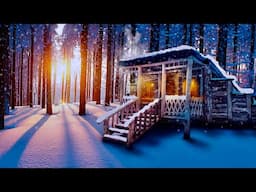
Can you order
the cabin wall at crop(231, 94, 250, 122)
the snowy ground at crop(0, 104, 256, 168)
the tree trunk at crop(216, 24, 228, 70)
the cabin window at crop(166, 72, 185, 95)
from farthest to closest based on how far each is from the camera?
1. the cabin window at crop(166, 72, 185, 95)
2. the tree trunk at crop(216, 24, 228, 70)
3. the cabin wall at crop(231, 94, 250, 122)
4. the snowy ground at crop(0, 104, 256, 168)

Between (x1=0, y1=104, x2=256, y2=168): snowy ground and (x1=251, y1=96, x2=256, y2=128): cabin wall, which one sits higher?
(x1=251, y1=96, x2=256, y2=128): cabin wall

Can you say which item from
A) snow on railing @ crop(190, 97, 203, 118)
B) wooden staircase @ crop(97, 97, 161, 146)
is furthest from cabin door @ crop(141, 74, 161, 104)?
snow on railing @ crop(190, 97, 203, 118)

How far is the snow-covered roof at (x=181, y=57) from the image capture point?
15.4ft

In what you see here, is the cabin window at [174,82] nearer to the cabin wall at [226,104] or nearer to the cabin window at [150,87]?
the cabin window at [150,87]

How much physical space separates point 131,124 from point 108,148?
78cm

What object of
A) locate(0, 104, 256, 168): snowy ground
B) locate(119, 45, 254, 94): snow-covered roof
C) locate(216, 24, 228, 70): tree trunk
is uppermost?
locate(216, 24, 228, 70): tree trunk

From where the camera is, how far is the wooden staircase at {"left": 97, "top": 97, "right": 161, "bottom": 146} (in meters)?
4.07

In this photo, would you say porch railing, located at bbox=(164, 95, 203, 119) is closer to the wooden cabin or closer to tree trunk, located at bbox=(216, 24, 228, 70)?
the wooden cabin

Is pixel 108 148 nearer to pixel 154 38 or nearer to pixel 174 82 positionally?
pixel 174 82

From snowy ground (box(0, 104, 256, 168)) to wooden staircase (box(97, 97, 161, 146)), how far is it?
177 mm

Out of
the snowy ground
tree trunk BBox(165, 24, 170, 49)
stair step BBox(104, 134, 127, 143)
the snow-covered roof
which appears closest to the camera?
the snowy ground
